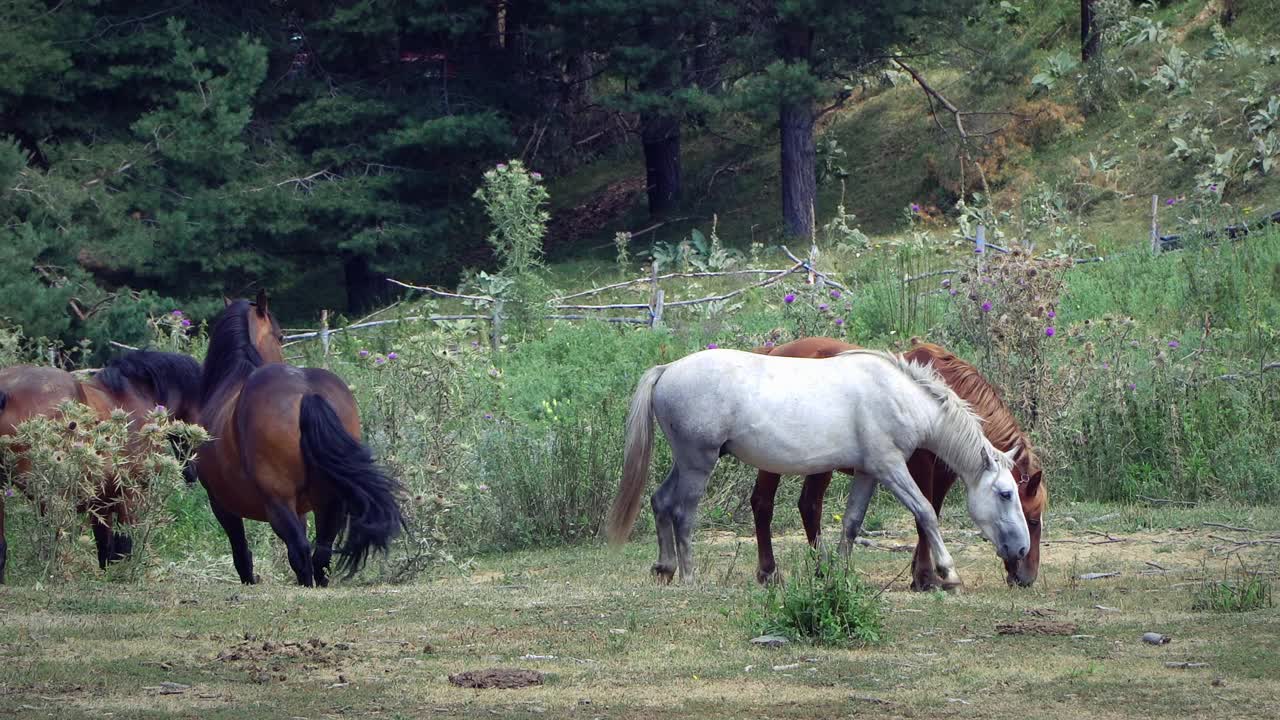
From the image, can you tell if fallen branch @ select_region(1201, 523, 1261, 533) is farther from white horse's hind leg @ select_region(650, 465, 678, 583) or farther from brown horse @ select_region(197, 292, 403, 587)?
brown horse @ select_region(197, 292, 403, 587)

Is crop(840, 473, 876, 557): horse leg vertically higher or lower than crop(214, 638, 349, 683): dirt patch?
higher

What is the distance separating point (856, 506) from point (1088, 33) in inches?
857

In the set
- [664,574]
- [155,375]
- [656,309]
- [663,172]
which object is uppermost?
[663,172]

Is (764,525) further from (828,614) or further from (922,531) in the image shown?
(828,614)

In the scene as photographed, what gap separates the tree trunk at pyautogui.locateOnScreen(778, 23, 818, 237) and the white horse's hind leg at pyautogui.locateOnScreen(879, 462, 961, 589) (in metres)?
16.8

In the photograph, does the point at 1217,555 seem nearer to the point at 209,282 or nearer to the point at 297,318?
the point at 209,282

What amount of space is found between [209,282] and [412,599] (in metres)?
17.9

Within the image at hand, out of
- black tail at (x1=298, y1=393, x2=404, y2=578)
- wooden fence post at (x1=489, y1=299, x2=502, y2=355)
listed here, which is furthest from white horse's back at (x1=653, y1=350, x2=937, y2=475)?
Answer: wooden fence post at (x1=489, y1=299, x2=502, y2=355)

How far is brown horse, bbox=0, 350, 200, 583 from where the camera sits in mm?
8930

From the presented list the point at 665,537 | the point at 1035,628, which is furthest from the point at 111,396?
the point at 1035,628

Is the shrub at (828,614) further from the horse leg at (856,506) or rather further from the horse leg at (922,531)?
the horse leg at (922,531)

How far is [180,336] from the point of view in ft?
46.9

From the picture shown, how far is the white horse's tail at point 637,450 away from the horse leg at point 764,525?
0.71 metres

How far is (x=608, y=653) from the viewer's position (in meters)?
6.02
